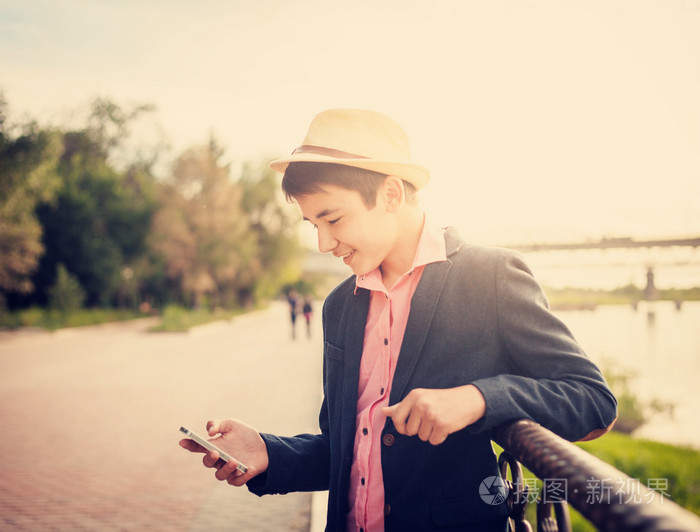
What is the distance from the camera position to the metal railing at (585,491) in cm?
64

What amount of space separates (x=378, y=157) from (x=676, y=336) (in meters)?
38.6

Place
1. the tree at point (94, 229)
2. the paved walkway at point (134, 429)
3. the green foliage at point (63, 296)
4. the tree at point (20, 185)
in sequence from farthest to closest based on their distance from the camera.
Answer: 1. the tree at point (94, 229)
2. the green foliage at point (63, 296)
3. the tree at point (20, 185)
4. the paved walkway at point (134, 429)

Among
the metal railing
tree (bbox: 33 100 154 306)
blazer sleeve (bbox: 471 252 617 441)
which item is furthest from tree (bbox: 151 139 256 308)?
the metal railing

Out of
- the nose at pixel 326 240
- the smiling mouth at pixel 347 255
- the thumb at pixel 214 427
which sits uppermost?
the nose at pixel 326 240

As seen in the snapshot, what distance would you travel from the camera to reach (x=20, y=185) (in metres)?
23.3

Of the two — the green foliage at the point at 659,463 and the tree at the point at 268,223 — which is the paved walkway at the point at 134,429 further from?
the tree at the point at 268,223

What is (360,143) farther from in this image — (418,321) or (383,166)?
(418,321)

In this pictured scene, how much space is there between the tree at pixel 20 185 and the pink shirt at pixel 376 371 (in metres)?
24.8

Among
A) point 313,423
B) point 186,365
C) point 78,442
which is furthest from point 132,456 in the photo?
point 186,365

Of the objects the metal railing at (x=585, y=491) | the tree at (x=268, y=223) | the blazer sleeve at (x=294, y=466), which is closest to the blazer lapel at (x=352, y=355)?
the blazer sleeve at (x=294, y=466)

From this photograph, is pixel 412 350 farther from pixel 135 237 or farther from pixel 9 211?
pixel 135 237

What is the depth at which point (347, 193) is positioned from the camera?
1.64 metres

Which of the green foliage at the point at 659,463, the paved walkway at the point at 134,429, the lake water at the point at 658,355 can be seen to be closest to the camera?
the paved walkway at the point at 134,429

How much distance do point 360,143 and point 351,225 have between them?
0.24 m
